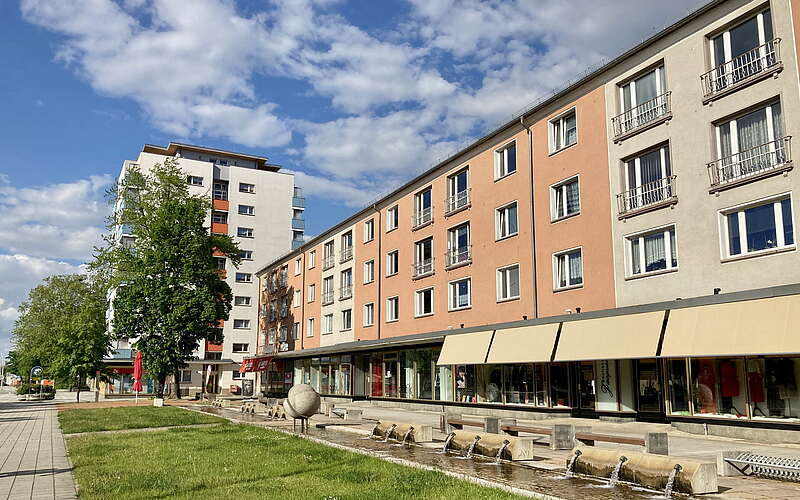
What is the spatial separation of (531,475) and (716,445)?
26.5ft

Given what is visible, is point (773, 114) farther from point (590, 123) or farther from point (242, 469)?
point (242, 469)

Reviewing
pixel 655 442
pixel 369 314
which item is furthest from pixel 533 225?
pixel 369 314

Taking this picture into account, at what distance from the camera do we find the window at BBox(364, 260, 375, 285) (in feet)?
147

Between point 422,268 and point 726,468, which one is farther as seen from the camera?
point 422,268

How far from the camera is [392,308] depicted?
4122cm

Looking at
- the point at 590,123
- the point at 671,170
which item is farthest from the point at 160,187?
the point at 671,170

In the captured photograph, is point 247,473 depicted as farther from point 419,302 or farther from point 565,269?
point 419,302

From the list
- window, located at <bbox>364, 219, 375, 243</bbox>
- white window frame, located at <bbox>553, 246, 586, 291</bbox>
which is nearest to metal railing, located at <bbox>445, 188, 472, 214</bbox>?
white window frame, located at <bbox>553, 246, 586, 291</bbox>

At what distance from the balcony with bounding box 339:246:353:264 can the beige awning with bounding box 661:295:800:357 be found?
2996cm

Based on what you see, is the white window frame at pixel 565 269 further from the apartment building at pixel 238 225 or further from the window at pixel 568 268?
the apartment building at pixel 238 225

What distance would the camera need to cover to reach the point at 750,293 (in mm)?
18453

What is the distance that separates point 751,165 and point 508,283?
40.9 ft

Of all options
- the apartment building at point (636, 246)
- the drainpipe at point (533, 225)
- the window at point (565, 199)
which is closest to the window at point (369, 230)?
the apartment building at point (636, 246)

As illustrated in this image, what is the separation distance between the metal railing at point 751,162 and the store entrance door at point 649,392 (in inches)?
249
